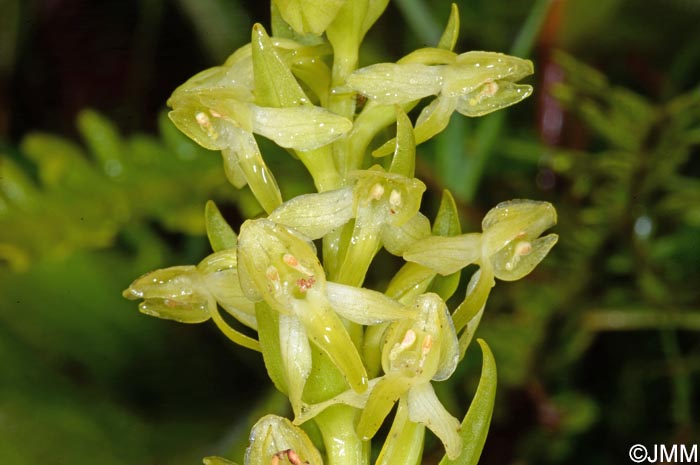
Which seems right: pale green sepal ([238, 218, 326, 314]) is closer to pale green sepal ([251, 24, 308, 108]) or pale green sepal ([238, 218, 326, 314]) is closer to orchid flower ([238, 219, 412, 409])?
orchid flower ([238, 219, 412, 409])

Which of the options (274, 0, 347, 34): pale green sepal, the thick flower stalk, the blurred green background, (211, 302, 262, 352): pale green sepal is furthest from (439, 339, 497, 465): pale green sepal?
the blurred green background

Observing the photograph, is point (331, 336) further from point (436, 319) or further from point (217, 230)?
point (217, 230)

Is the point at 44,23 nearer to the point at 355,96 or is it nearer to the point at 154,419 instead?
the point at 154,419

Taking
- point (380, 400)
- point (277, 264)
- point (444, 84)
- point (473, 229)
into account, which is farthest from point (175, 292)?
point (473, 229)

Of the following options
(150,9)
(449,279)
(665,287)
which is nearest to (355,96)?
(449,279)

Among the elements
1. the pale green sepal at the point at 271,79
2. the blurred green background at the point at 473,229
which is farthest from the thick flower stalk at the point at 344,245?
the blurred green background at the point at 473,229

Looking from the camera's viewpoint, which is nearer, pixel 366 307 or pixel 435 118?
pixel 366 307
